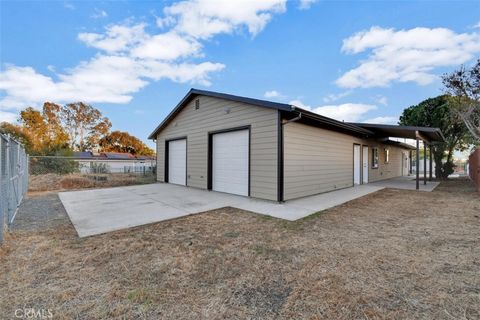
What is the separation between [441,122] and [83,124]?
43.3m

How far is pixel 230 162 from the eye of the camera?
27.1 ft

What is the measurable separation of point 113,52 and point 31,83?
39.9 feet

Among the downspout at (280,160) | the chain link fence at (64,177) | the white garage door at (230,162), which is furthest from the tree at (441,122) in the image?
the chain link fence at (64,177)

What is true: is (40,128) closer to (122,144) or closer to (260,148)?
(122,144)

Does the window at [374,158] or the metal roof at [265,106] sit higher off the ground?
the metal roof at [265,106]

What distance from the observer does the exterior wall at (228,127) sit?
22.0 ft

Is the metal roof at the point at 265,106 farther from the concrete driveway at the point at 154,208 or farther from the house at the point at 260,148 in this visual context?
the concrete driveway at the point at 154,208

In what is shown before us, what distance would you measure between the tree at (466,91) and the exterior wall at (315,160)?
5.42 metres

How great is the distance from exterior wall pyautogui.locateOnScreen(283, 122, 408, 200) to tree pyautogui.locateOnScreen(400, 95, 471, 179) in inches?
272

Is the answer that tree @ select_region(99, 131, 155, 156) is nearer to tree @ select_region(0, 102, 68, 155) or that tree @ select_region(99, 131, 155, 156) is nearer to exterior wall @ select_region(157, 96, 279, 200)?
tree @ select_region(0, 102, 68, 155)

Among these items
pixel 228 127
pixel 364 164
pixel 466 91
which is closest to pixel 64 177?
pixel 228 127

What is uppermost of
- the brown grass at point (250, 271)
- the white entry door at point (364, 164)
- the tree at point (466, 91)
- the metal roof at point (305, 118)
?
the tree at point (466, 91)

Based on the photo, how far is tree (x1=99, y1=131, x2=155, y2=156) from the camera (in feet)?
142

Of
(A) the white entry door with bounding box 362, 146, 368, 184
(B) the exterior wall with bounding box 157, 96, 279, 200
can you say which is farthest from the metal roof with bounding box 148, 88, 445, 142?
(A) the white entry door with bounding box 362, 146, 368, 184
